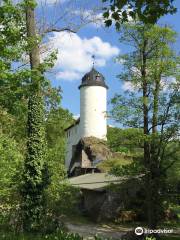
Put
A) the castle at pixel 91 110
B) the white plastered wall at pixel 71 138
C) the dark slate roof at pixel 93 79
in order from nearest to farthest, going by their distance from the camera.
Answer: the castle at pixel 91 110, the dark slate roof at pixel 93 79, the white plastered wall at pixel 71 138

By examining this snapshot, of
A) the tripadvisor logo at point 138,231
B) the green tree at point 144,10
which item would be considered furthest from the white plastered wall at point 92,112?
the green tree at point 144,10

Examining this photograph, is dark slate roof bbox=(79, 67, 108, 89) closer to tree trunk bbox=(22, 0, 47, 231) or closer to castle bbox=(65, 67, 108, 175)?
castle bbox=(65, 67, 108, 175)

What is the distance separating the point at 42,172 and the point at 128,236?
209 inches

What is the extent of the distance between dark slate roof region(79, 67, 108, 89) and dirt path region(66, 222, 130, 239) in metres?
29.8

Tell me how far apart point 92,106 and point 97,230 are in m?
29.9

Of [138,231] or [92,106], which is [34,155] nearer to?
[138,231]

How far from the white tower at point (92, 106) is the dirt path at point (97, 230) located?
1028 inches

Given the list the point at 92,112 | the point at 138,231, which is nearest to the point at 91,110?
the point at 92,112

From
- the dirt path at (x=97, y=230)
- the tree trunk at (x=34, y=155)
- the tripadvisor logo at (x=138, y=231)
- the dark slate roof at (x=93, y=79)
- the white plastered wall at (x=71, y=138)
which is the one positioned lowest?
the dirt path at (x=97, y=230)

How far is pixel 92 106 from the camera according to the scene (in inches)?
2227

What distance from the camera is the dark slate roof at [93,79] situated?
5778 centimetres

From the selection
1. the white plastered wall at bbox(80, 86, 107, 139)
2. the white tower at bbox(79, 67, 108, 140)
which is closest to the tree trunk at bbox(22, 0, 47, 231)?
the white tower at bbox(79, 67, 108, 140)

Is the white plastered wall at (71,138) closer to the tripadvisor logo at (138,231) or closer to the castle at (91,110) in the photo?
the castle at (91,110)

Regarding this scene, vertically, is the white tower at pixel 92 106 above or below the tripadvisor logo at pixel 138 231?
above
